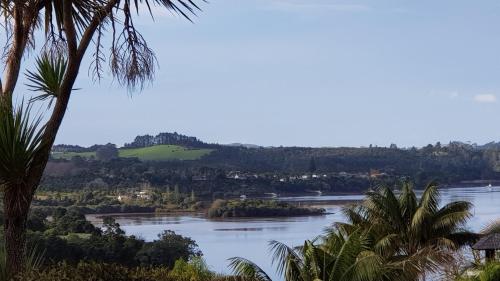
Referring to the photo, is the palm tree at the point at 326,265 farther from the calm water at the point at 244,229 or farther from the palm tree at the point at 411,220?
the calm water at the point at 244,229

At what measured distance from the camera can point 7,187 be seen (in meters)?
5.31

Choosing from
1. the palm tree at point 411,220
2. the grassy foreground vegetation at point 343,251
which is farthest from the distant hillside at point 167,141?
the palm tree at point 411,220

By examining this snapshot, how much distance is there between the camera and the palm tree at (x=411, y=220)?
18734mm

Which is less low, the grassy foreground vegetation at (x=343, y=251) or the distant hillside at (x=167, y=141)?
the distant hillside at (x=167, y=141)

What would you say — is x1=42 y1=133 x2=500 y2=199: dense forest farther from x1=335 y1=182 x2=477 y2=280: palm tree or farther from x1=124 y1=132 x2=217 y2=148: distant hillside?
x1=335 y1=182 x2=477 y2=280: palm tree

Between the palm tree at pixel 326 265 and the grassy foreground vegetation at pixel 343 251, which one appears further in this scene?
the palm tree at pixel 326 265

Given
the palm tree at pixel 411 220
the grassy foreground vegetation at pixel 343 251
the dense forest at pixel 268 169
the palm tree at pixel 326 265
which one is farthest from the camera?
the dense forest at pixel 268 169

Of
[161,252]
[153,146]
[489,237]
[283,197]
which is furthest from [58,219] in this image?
[153,146]

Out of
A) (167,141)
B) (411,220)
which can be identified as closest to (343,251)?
(411,220)

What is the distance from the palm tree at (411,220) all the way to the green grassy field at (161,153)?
96.1 metres

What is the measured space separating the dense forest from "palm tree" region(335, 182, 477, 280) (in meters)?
64.6

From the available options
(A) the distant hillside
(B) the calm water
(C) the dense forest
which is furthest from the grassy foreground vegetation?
(A) the distant hillside

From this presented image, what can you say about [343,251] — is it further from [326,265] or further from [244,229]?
[244,229]

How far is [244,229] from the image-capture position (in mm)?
64500
